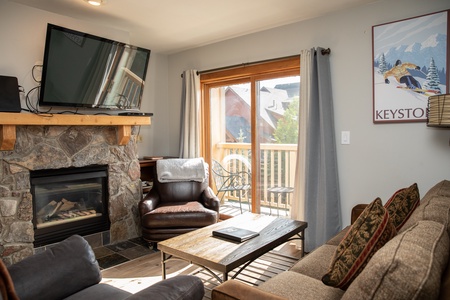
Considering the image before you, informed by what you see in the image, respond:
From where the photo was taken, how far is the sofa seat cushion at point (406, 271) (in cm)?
86

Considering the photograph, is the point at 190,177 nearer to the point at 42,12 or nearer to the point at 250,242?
the point at 250,242

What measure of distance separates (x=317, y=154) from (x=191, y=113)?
6.31ft

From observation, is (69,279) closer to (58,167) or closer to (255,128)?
(58,167)

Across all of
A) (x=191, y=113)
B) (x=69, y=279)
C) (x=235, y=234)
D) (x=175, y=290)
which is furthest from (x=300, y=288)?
(x=191, y=113)

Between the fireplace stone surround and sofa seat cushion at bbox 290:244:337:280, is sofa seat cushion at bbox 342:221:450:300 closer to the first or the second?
A: sofa seat cushion at bbox 290:244:337:280

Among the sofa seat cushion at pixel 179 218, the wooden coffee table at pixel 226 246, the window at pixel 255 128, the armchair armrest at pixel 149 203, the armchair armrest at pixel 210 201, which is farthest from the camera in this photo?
the window at pixel 255 128

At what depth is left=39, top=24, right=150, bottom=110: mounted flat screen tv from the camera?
3.02 m

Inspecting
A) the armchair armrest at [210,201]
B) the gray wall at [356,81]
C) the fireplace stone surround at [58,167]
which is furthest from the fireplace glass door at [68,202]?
the armchair armrest at [210,201]

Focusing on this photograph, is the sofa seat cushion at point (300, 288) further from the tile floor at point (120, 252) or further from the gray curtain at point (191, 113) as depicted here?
the gray curtain at point (191, 113)

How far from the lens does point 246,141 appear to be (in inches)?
166

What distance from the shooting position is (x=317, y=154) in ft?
10.8

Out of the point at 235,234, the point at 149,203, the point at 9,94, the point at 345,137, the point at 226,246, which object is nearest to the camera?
the point at 226,246

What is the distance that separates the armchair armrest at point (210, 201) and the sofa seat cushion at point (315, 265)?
1671 mm

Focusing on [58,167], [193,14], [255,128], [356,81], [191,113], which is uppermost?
[193,14]
